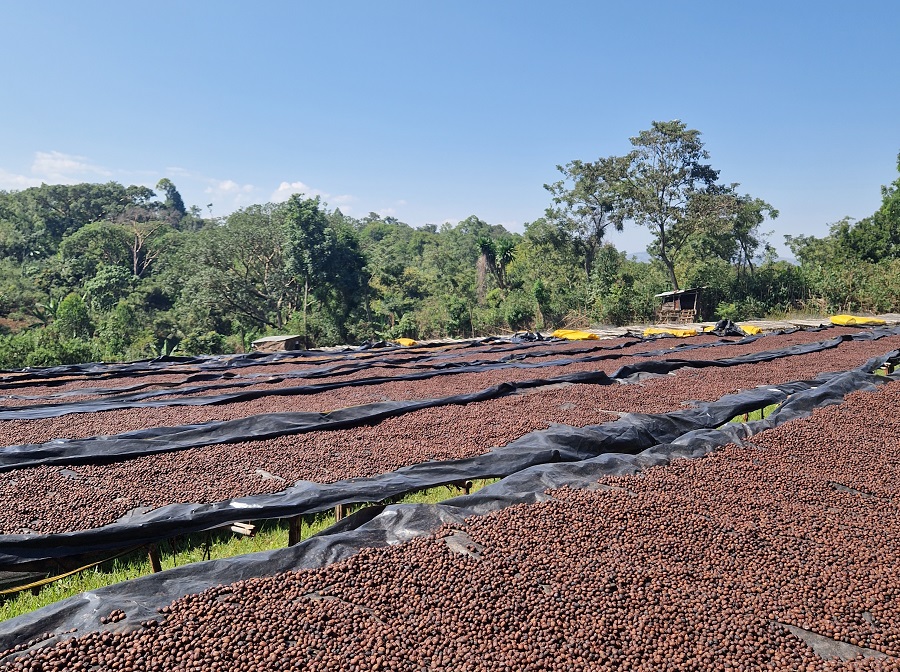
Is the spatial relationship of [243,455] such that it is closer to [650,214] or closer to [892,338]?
[892,338]

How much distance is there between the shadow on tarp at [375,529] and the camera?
1.77m

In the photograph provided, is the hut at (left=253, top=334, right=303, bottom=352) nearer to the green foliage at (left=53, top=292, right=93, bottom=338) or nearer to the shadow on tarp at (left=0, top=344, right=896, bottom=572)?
the green foliage at (left=53, top=292, right=93, bottom=338)

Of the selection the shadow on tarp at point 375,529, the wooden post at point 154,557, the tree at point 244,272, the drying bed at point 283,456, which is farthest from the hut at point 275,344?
the wooden post at point 154,557

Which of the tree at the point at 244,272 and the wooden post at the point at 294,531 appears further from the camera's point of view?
the tree at the point at 244,272

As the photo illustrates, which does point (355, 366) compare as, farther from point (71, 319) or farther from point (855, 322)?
point (855, 322)

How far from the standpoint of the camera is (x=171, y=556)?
9.33ft

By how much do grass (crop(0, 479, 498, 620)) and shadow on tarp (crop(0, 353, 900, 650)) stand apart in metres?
0.33

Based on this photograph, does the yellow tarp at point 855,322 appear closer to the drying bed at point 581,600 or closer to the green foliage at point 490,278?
the green foliage at point 490,278

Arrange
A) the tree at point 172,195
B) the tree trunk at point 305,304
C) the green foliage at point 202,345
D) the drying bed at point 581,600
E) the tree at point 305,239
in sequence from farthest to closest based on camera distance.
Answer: the tree at point 172,195 → the tree at point 305,239 → the tree trunk at point 305,304 → the green foliage at point 202,345 → the drying bed at point 581,600

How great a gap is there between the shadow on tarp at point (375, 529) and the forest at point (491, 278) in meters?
13.7

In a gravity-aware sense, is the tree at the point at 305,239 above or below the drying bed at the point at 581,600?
above

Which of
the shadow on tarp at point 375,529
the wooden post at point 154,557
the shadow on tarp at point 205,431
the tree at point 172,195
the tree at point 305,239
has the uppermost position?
the tree at point 172,195

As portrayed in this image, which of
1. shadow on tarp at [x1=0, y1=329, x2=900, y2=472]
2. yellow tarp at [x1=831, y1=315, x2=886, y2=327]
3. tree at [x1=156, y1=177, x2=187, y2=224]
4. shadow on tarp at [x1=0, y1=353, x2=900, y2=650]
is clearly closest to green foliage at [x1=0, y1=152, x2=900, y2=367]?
yellow tarp at [x1=831, y1=315, x2=886, y2=327]

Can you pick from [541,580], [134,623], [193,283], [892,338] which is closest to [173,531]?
[134,623]
